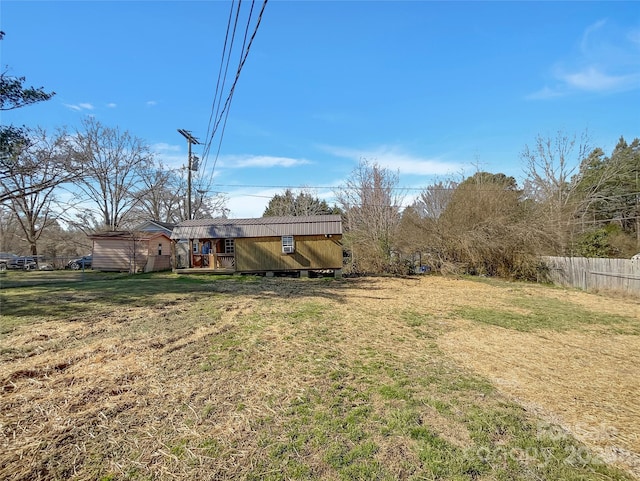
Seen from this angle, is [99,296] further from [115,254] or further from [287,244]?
[115,254]

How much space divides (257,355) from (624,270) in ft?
42.0

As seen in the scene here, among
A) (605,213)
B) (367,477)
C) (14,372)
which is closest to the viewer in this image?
(367,477)

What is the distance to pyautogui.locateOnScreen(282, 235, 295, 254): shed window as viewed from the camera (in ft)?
53.8

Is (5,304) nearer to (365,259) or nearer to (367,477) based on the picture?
(367,477)

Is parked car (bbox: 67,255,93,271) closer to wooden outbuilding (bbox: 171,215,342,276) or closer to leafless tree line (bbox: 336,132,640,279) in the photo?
wooden outbuilding (bbox: 171,215,342,276)

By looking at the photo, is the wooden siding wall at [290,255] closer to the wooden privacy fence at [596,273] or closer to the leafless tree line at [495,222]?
the leafless tree line at [495,222]

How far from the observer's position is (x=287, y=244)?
16.5m

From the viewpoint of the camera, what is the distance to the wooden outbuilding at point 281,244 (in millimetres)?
16406

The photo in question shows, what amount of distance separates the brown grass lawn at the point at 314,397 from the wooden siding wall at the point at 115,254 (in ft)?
44.4

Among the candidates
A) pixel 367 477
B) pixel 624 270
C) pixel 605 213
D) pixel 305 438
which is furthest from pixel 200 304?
pixel 605 213

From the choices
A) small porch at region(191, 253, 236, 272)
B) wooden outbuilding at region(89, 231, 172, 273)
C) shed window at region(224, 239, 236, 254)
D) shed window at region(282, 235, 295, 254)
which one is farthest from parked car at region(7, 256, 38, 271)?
shed window at region(282, 235, 295, 254)

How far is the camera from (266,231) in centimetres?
1666

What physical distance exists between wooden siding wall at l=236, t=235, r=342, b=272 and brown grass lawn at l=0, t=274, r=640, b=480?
9410 millimetres

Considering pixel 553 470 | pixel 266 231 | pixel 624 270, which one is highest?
pixel 266 231
